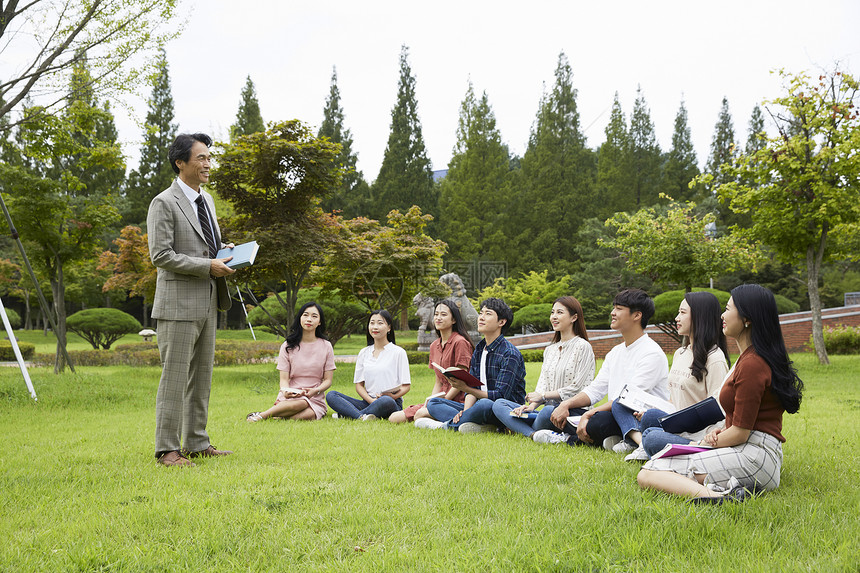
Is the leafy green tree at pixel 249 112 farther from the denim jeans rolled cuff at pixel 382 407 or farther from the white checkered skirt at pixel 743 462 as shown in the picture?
the white checkered skirt at pixel 743 462

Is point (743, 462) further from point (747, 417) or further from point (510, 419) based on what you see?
point (510, 419)

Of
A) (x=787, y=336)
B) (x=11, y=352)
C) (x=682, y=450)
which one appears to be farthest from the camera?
(x=787, y=336)

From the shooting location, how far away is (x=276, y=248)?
9898 millimetres

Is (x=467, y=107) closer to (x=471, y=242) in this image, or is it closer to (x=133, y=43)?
(x=471, y=242)

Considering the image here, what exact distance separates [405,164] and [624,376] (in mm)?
25180

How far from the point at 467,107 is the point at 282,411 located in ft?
83.9

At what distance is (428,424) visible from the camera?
5.14 m

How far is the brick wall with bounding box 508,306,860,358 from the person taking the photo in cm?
1599

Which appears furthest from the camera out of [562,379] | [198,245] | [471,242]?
[471,242]

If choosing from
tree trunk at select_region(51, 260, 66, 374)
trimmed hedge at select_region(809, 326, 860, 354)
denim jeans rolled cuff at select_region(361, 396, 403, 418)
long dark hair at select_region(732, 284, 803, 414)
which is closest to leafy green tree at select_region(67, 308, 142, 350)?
tree trunk at select_region(51, 260, 66, 374)

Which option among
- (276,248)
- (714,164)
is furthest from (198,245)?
(714,164)

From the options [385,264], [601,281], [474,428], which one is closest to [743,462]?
[474,428]

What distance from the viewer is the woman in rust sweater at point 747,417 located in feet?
8.32

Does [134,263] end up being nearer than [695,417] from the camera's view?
No
